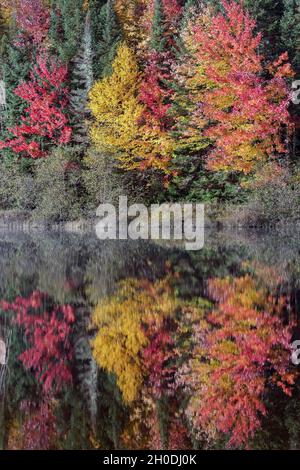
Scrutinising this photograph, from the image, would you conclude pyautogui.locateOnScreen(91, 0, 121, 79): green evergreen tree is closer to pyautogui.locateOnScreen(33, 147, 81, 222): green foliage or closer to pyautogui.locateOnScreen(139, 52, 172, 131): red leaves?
pyautogui.locateOnScreen(139, 52, 172, 131): red leaves

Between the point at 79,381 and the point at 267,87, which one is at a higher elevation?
the point at 267,87

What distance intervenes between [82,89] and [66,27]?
9603 millimetres

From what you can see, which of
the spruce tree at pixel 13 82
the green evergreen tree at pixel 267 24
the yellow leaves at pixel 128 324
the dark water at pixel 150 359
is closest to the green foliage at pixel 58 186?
the spruce tree at pixel 13 82

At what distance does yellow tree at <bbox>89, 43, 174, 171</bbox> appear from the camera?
126ft

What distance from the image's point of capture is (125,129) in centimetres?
3859

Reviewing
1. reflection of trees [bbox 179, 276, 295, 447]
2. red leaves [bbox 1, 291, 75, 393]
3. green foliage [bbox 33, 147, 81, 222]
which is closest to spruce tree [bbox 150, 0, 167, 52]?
green foliage [bbox 33, 147, 81, 222]

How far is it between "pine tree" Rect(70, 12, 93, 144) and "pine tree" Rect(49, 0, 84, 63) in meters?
2.14

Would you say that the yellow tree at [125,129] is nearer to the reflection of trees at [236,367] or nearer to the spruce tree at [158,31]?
the spruce tree at [158,31]

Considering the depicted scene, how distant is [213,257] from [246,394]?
12821 millimetres

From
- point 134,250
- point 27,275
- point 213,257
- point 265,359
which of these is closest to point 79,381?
point 265,359

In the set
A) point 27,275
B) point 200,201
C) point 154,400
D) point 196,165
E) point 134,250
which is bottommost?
point 154,400

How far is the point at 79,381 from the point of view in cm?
671
